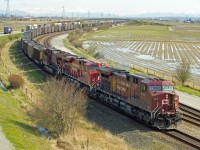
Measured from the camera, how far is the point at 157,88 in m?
24.0

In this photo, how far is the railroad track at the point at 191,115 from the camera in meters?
25.5

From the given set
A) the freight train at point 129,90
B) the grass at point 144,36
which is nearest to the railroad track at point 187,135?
the freight train at point 129,90

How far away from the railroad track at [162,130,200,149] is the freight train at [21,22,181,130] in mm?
551

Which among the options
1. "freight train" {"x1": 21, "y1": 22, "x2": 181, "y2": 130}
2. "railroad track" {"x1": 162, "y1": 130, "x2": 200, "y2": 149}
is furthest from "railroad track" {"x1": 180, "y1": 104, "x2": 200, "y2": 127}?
"railroad track" {"x1": 162, "y1": 130, "x2": 200, "y2": 149}

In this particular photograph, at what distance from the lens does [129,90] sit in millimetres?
26656

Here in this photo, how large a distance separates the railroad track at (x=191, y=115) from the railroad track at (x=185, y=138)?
2.29 meters

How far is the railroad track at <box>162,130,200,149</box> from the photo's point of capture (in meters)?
21.1

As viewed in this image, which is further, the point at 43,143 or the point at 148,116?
the point at 148,116

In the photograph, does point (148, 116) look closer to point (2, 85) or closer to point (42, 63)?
point (2, 85)

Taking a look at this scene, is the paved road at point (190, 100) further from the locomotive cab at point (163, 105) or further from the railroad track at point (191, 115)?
the locomotive cab at point (163, 105)

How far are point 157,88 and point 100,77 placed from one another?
29.3ft

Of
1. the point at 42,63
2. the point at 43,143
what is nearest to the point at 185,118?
the point at 43,143

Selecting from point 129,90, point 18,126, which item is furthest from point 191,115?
point 18,126

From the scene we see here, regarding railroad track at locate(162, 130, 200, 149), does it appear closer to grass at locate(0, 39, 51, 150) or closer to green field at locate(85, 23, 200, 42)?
grass at locate(0, 39, 51, 150)
